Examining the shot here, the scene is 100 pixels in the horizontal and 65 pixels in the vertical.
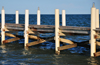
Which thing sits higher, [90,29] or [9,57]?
[90,29]

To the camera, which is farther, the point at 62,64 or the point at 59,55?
the point at 59,55

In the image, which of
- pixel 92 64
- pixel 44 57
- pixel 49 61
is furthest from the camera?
pixel 44 57

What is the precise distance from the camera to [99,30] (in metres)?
10.7

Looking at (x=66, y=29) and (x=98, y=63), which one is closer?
(x=98, y=63)

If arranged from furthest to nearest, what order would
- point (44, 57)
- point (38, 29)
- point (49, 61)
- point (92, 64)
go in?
point (38, 29) < point (44, 57) < point (49, 61) < point (92, 64)

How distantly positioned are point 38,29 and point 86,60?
440cm

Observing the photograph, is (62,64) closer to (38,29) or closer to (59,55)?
(59,55)

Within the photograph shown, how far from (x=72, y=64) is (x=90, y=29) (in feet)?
7.56

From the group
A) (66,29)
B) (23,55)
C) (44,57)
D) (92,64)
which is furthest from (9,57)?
(92,64)

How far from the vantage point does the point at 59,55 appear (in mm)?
12617

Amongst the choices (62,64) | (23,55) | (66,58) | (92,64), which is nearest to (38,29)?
(23,55)

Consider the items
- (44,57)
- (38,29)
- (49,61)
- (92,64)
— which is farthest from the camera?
(38,29)

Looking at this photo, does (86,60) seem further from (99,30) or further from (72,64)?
(99,30)

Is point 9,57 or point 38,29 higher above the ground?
point 38,29
